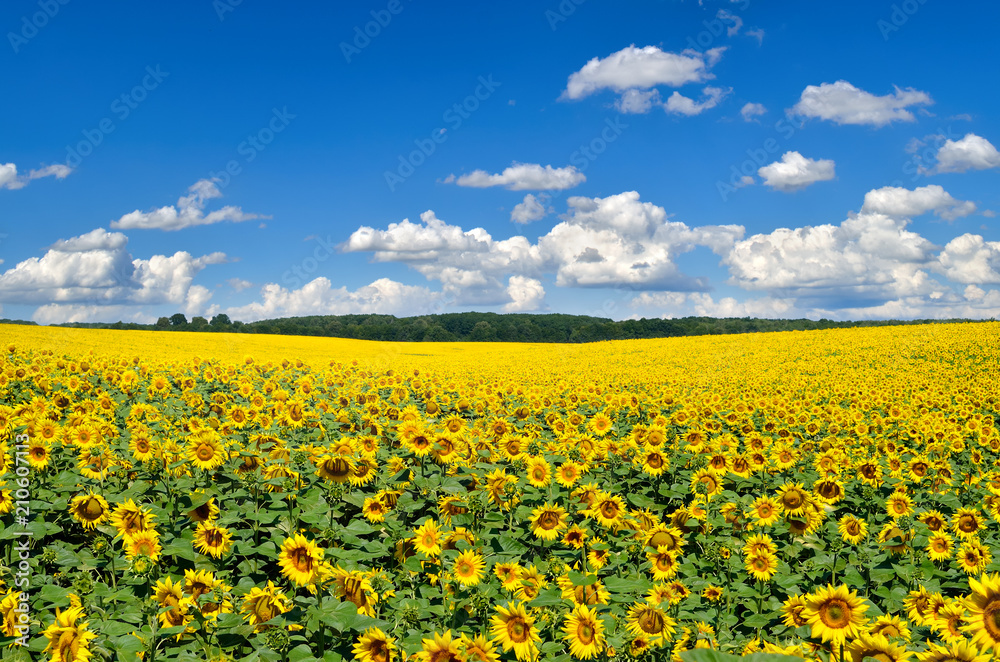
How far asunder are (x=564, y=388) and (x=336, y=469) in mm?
7821

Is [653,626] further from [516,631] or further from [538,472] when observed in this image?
[538,472]

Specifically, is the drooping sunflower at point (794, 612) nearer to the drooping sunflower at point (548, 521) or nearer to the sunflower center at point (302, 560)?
the drooping sunflower at point (548, 521)

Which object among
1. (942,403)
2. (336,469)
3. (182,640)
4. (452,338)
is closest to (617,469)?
(336,469)

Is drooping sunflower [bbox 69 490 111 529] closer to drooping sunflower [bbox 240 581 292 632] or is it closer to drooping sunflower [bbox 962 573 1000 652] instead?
drooping sunflower [bbox 240 581 292 632]

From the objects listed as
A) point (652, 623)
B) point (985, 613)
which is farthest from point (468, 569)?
point (985, 613)

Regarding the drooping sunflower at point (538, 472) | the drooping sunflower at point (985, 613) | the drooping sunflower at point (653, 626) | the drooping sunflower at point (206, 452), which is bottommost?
the drooping sunflower at point (653, 626)


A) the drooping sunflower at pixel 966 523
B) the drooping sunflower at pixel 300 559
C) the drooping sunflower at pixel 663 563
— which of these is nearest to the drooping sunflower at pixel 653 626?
the drooping sunflower at pixel 663 563

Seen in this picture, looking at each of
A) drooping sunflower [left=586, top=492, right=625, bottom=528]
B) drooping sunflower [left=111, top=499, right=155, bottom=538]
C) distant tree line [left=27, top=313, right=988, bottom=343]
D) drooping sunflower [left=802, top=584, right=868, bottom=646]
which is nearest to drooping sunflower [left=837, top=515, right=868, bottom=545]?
drooping sunflower [left=586, top=492, right=625, bottom=528]

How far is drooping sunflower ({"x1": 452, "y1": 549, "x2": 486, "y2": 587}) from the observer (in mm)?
4332

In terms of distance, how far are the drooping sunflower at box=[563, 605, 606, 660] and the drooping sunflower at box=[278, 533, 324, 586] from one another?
1.74 m

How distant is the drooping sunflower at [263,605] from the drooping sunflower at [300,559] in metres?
0.16

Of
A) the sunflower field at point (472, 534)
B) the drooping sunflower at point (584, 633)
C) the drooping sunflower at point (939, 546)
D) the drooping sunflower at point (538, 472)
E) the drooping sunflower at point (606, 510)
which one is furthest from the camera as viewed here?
the drooping sunflower at point (538, 472)

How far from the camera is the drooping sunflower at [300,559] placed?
3.97 metres

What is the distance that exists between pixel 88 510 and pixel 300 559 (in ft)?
7.91
